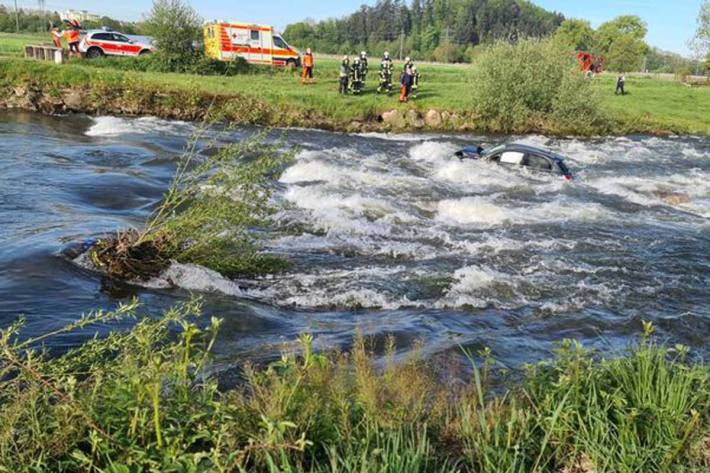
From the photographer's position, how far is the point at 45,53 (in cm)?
3538

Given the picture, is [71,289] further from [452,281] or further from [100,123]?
[100,123]

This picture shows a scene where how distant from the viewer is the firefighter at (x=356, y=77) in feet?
114

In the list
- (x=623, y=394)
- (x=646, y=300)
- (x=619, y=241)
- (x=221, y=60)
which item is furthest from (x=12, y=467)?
(x=221, y=60)

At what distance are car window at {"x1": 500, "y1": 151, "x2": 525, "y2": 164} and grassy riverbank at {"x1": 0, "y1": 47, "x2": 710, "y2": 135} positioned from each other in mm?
10081

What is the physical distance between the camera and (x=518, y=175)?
794 inches

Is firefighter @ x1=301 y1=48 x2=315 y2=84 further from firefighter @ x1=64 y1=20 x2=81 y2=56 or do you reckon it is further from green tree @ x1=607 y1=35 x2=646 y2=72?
green tree @ x1=607 y1=35 x2=646 y2=72

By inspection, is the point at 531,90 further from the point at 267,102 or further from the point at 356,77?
the point at 267,102

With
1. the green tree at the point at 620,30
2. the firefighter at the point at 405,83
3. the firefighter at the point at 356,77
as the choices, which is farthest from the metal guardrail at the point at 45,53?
the green tree at the point at 620,30

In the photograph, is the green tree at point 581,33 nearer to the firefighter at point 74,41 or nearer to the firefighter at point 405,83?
the firefighter at point 405,83

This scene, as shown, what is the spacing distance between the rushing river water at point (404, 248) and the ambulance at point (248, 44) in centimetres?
1958

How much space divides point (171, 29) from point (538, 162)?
26.7 metres

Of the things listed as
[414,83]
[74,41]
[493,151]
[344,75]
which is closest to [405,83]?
[414,83]

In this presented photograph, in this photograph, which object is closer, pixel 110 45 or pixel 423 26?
pixel 110 45

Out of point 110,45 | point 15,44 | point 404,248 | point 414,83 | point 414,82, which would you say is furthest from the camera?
point 15,44
